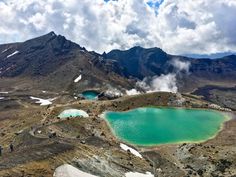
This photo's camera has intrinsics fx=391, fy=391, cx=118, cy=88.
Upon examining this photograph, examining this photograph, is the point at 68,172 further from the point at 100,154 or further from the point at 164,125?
the point at 164,125

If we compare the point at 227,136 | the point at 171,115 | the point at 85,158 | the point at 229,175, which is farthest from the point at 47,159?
the point at 171,115

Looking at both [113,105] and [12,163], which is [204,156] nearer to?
[12,163]

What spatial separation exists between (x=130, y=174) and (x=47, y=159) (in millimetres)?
18080

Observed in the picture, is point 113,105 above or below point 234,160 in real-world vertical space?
above

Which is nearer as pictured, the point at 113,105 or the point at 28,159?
the point at 28,159

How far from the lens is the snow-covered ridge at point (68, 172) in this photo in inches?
2751

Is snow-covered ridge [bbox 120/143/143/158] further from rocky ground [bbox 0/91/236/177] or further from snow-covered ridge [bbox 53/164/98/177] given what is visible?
snow-covered ridge [bbox 53/164/98/177]

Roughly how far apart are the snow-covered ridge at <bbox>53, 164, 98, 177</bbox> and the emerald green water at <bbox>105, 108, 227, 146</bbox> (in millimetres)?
37004

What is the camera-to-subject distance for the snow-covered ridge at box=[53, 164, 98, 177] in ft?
229

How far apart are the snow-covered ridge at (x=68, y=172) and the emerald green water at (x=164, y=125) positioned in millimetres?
37004

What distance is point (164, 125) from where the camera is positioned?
128125mm

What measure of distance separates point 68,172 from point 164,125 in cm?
6203

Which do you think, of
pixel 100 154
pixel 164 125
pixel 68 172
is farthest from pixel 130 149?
pixel 68 172

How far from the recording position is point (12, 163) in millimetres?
71750
